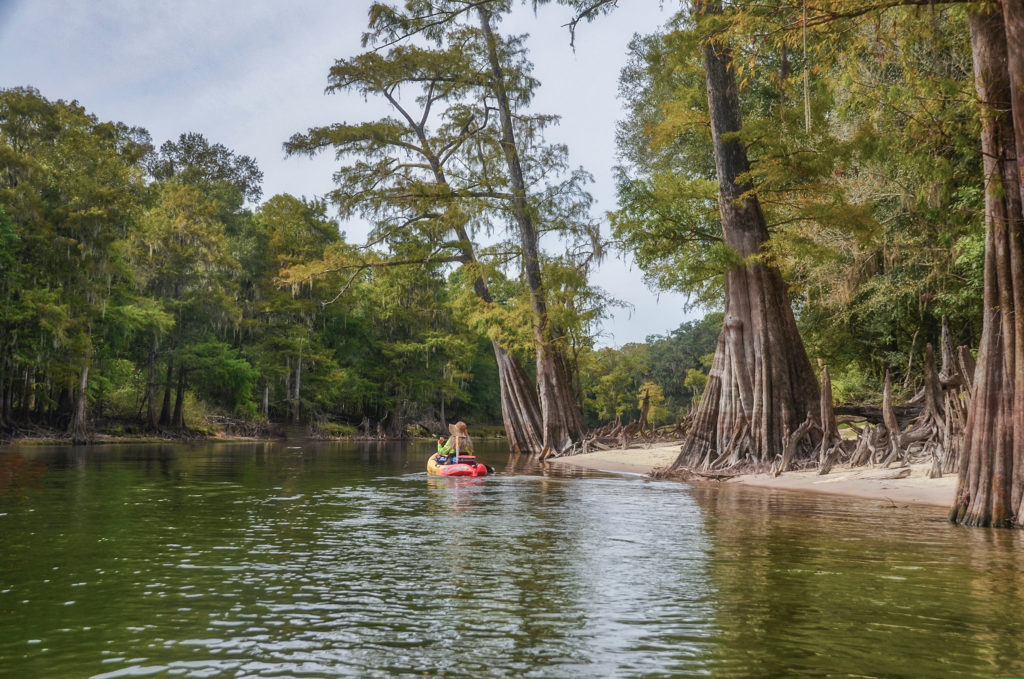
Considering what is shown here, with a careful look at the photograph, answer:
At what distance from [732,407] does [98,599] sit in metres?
15.0

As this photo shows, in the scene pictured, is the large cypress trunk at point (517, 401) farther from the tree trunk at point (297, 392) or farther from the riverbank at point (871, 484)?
the tree trunk at point (297, 392)

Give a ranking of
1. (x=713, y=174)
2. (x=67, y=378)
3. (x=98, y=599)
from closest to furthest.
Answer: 1. (x=98, y=599)
2. (x=713, y=174)
3. (x=67, y=378)

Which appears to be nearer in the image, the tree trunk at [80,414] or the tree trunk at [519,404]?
the tree trunk at [519,404]

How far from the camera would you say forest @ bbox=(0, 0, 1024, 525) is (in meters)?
11.9

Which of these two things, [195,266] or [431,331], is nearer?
[195,266]

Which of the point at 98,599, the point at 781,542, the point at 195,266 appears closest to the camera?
the point at 98,599

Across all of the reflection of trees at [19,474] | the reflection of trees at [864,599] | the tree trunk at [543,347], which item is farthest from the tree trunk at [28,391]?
the reflection of trees at [864,599]

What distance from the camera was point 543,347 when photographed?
103 ft

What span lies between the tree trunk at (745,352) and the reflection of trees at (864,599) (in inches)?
289

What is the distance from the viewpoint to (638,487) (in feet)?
55.5

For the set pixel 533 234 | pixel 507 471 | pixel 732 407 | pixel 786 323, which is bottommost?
pixel 507 471

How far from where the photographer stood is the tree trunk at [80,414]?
38250 mm

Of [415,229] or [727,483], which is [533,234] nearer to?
[415,229]

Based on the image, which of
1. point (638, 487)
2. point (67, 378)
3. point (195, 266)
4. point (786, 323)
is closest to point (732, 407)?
point (786, 323)
